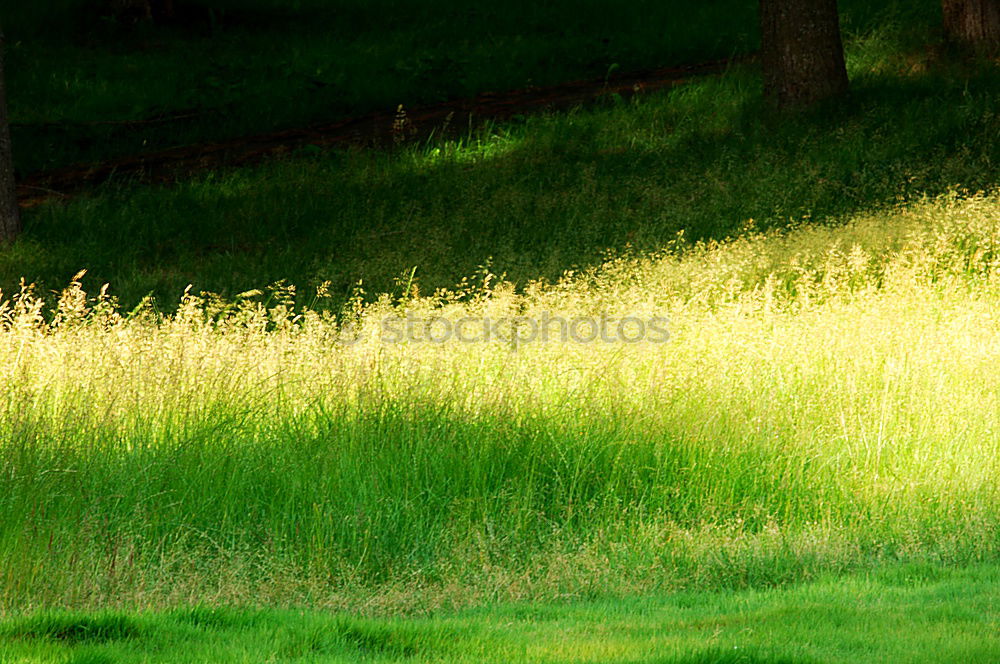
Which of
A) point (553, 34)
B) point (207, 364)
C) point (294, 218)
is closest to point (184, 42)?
point (553, 34)

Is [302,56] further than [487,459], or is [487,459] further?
[302,56]

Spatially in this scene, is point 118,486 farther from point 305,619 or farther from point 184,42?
point 184,42

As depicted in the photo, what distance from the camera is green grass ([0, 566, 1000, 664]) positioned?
3719 mm

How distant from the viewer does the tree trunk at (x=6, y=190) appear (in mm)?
12719

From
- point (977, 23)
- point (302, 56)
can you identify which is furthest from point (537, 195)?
point (302, 56)

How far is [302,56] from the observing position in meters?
20.4

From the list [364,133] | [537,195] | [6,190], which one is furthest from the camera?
[364,133]

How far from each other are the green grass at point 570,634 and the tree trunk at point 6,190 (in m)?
9.93

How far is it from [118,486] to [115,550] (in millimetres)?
777

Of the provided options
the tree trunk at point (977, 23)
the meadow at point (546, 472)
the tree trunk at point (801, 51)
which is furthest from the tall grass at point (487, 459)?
the tree trunk at point (977, 23)

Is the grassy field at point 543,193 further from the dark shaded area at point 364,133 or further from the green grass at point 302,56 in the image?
the green grass at point 302,56

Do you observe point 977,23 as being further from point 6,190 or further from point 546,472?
point 6,190

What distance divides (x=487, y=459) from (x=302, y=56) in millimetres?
15782

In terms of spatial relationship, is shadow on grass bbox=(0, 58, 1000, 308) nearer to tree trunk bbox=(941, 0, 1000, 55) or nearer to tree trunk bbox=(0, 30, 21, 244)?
tree trunk bbox=(0, 30, 21, 244)
